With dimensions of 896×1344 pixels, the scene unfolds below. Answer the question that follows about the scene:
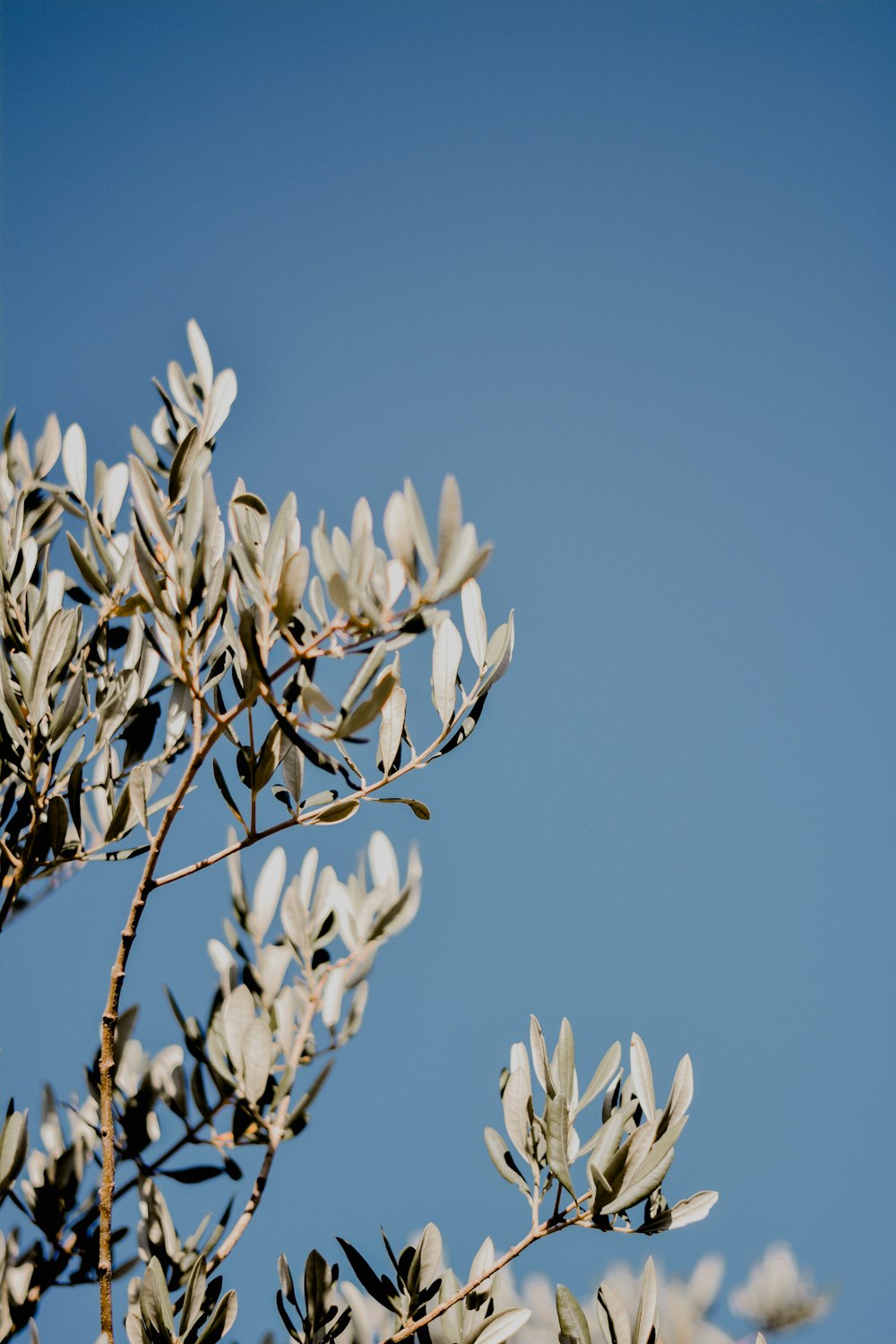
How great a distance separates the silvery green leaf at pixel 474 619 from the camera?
1.71m

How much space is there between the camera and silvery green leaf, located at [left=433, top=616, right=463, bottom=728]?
66.7 inches

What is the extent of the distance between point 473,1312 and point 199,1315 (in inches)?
18.8

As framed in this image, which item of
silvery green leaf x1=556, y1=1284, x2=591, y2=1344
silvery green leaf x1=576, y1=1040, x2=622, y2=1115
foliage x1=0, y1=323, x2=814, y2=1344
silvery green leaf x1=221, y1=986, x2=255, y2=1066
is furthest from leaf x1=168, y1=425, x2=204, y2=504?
silvery green leaf x1=556, y1=1284, x2=591, y2=1344

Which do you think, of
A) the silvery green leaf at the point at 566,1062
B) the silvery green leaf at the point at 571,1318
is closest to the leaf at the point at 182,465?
the silvery green leaf at the point at 566,1062

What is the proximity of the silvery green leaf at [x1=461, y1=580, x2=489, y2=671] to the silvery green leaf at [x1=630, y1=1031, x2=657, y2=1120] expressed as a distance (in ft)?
2.31

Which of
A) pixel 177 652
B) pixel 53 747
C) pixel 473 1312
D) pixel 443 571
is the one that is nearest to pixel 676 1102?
pixel 473 1312

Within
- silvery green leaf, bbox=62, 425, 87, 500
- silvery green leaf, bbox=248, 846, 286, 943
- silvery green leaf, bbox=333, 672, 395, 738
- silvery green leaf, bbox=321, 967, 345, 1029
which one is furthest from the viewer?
silvery green leaf, bbox=62, 425, 87, 500

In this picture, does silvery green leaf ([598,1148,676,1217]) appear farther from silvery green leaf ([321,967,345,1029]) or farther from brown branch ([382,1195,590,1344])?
silvery green leaf ([321,967,345,1029])

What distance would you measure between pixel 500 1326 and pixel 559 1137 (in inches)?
12.8

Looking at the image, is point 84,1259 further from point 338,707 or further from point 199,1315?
point 338,707

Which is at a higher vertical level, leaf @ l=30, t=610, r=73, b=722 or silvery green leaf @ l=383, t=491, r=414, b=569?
leaf @ l=30, t=610, r=73, b=722

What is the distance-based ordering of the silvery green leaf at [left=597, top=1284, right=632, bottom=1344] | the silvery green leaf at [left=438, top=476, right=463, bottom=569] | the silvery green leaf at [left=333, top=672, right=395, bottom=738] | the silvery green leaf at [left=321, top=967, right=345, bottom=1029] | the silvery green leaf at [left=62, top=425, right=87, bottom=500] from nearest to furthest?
the silvery green leaf at [left=438, top=476, right=463, bottom=569] < the silvery green leaf at [left=333, top=672, right=395, bottom=738] < the silvery green leaf at [left=597, top=1284, right=632, bottom=1344] < the silvery green leaf at [left=321, top=967, right=345, bottom=1029] < the silvery green leaf at [left=62, top=425, right=87, bottom=500]

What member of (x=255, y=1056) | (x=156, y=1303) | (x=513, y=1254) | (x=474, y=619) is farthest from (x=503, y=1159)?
(x=474, y=619)

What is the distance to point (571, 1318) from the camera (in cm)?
147
